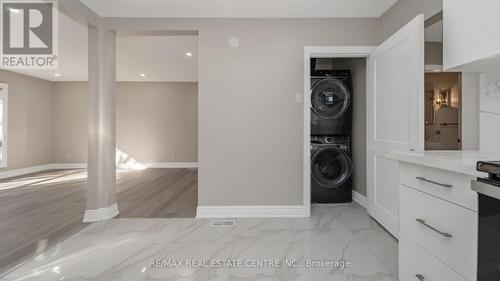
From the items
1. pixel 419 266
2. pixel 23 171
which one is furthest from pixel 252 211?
pixel 23 171

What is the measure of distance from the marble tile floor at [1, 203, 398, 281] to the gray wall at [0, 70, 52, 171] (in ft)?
17.5

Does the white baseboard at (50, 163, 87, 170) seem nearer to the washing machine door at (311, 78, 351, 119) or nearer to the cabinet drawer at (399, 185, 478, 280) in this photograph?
the washing machine door at (311, 78, 351, 119)

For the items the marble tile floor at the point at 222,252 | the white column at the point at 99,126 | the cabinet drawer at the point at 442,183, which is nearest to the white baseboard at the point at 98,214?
the white column at the point at 99,126

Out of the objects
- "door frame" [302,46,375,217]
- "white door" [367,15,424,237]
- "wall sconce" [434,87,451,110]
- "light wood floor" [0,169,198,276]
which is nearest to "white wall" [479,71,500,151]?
"white door" [367,15,424,237]

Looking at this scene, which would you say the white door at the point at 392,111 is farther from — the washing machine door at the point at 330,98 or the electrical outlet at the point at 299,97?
the electrical outlet at the point at 299,97

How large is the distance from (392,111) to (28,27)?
14.8ft

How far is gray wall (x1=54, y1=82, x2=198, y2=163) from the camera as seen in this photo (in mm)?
7375

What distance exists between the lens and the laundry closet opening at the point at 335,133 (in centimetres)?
350

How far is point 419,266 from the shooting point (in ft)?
4.35

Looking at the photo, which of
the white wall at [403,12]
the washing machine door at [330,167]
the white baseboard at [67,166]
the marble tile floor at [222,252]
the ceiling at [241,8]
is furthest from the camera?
the white baseboard at [67,166]

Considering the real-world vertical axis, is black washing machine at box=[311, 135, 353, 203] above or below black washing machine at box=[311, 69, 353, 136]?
below

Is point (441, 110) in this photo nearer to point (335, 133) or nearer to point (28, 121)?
point (335, 133)

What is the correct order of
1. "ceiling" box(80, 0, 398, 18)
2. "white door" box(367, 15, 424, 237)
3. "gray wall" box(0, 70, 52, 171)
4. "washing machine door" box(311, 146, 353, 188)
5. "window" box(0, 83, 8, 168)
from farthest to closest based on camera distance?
"gray wall" box(0, 70, 52, 171) < "window" box(0, 83, 8, 168) < "washing machine door" box(311, 146, 353, 188) < "ceiling" box(80, 0, 398, 18) < "white door" box(367, 15, 424, 237)

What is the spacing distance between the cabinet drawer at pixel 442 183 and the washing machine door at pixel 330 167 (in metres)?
2.06
